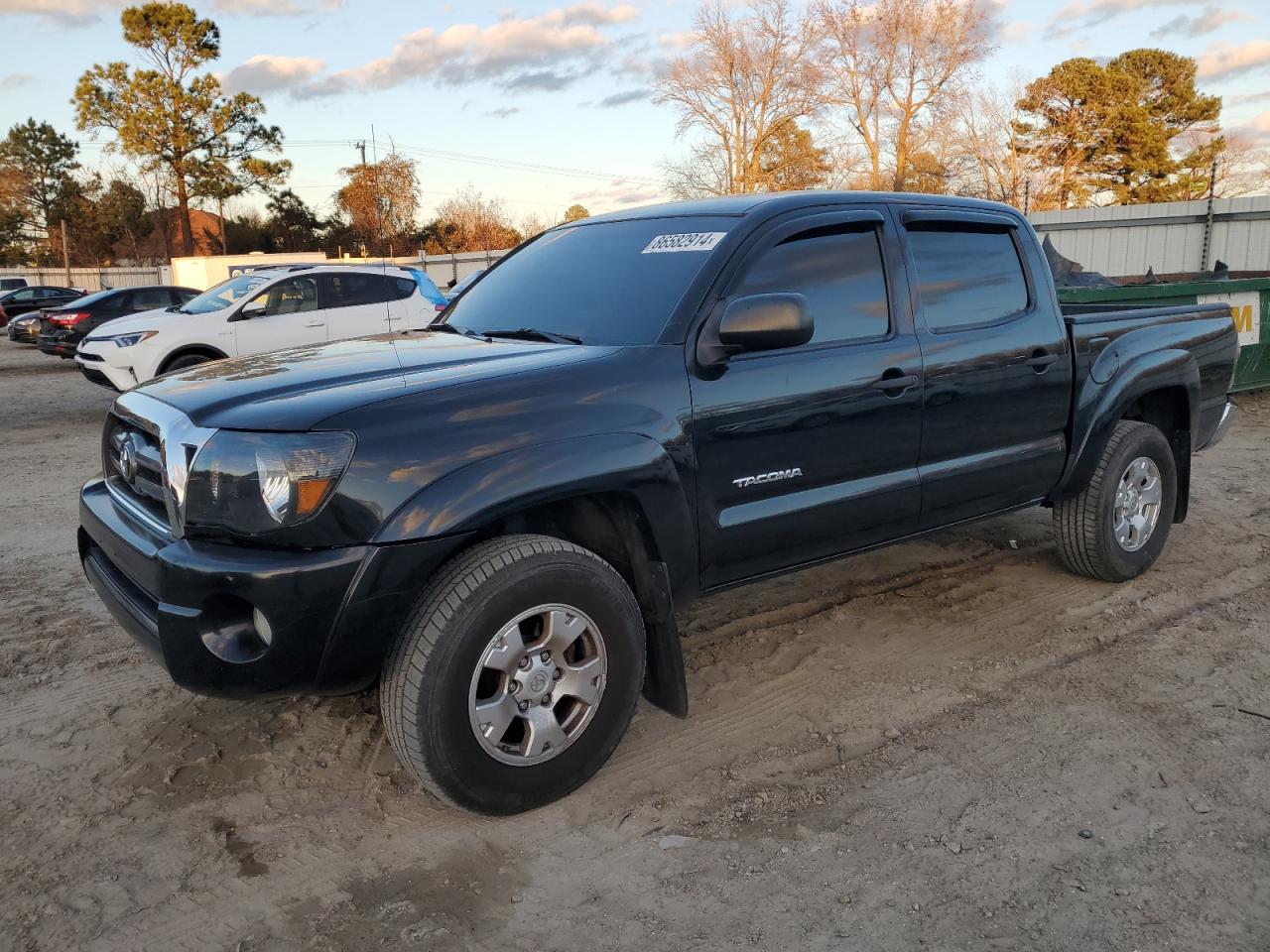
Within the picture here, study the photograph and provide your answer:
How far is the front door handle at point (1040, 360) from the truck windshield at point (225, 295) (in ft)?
30.8

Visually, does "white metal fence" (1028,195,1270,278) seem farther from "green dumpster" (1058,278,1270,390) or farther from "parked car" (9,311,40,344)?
"parked car" (9,311,40,344)

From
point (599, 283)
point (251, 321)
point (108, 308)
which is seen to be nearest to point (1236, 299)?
point (599, 283)

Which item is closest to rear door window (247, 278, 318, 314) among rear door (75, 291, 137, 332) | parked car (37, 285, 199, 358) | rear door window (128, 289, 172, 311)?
parked car (37, 285, 199, 358)

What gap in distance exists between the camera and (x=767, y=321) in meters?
3.05

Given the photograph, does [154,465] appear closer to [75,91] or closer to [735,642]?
[735,642]

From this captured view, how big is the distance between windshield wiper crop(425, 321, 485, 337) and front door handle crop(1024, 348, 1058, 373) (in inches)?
93.0

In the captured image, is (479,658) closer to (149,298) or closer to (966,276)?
(966,276)

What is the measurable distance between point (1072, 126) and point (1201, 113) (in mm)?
7361

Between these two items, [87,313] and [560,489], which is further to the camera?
[87,313]

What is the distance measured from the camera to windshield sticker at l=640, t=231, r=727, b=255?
3.43 metres

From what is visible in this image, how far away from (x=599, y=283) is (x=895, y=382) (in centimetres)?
117

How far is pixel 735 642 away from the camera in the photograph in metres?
4.25

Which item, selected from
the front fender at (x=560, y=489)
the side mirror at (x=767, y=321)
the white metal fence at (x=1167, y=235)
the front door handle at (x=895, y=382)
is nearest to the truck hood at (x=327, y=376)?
the front fender at (x=560, y=489)

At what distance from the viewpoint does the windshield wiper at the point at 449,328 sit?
3791 millimetres
